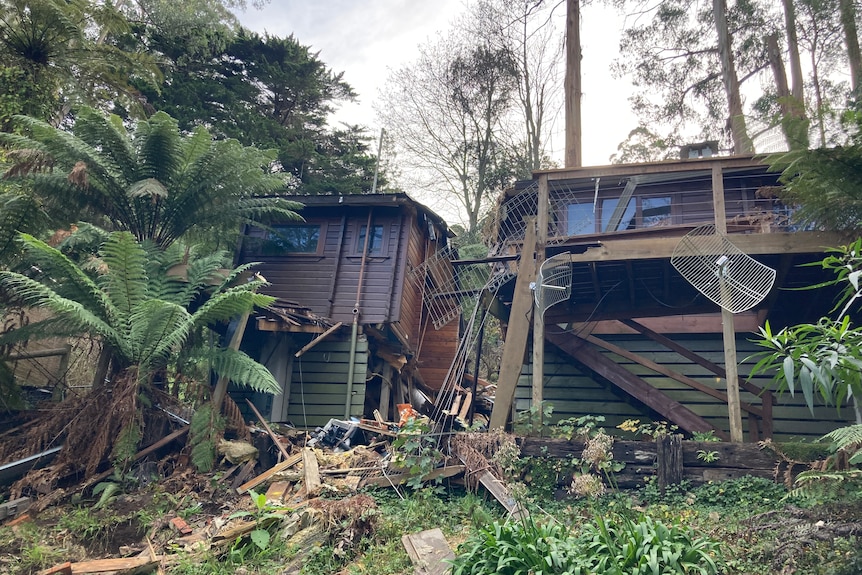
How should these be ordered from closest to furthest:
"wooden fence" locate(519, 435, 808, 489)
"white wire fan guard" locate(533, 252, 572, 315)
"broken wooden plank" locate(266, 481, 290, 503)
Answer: "wooden fence" locate(519, 435, 808, 489) → "broken wooden plank" locate(266, 481, 290, 503) → "white wire fan guard" locate(533, 252, 572, 315)

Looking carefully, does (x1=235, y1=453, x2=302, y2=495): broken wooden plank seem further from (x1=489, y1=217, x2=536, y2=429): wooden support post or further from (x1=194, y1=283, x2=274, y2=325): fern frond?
(x1=489, y1=217, x2=536, y2=429): wooden support post

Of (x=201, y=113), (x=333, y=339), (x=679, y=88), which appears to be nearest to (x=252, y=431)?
(x=333, y=339)

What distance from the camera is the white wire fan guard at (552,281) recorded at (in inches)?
299

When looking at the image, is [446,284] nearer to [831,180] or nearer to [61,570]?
[831,180]

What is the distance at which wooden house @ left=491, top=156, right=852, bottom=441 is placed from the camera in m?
7.62

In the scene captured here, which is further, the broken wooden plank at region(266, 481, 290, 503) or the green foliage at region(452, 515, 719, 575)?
the broken wooden plank at region(266, 481, 290, 503)

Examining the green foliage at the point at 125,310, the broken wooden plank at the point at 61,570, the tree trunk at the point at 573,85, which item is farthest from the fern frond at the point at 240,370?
the tree trunk at the point at 573,85

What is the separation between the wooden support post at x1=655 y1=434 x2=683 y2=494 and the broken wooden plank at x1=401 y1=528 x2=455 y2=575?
265 centimetres

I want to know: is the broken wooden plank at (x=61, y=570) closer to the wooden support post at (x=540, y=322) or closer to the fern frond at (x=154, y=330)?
the fern frond at (x=154, y=330)

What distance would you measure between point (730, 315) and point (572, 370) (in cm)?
348

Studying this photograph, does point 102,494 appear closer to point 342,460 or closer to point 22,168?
point 342,460

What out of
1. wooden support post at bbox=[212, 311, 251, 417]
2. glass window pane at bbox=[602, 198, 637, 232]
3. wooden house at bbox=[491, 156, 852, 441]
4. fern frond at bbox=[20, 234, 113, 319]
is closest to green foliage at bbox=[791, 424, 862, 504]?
wooden house at bbox=[491, 156, 852, 441]

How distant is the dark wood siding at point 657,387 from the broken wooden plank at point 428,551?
497 centimetres

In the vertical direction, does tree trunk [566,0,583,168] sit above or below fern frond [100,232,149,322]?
above
